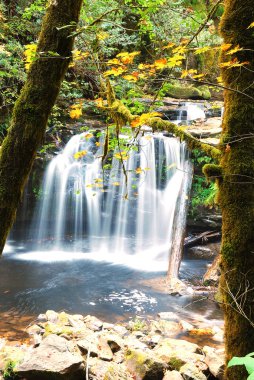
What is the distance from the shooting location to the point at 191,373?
366cm

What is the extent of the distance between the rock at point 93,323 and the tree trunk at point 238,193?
11.8 feet

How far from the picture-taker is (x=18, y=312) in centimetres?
619

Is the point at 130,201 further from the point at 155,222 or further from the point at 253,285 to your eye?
the point at 253,285

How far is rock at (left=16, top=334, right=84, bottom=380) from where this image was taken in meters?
3.30

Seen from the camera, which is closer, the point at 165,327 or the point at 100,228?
the point at 165,327

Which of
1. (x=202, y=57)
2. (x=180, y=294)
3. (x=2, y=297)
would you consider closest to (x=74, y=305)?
(x=2, y=297)

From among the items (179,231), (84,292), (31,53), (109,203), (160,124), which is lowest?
(84,292)

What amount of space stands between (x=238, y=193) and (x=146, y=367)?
8.11 ft

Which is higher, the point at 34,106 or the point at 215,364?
the point at 34,106

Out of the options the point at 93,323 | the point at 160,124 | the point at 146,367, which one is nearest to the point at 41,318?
the point at 93,323

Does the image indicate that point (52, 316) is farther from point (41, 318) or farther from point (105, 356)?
point (105, 356)

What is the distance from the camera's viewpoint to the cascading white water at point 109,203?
38.2 feet

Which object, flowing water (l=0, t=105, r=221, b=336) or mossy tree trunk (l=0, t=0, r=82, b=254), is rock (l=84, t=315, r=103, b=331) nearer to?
flowing water (l=0, t=105, r=221, b=336)

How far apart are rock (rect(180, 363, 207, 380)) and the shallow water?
2.26 metres
